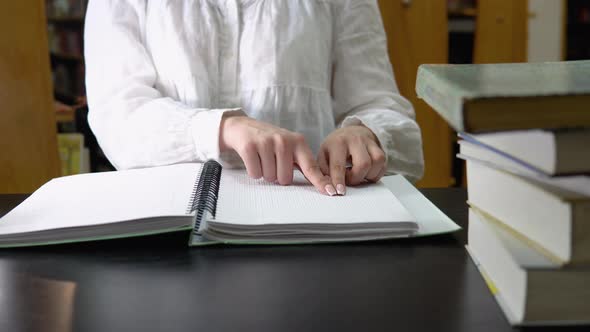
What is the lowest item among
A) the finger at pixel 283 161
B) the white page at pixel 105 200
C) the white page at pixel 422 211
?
the white page at pixel 422 211

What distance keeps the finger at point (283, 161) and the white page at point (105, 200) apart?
0.31ft

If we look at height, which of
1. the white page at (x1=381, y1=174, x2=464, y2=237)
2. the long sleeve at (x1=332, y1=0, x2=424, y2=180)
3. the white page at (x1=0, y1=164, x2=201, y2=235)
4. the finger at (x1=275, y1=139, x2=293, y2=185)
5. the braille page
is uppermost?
the long sleeve at (x1=332, y1=0, x2=424, y2=180)

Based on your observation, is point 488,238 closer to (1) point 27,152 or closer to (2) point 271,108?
(2) point 271,108

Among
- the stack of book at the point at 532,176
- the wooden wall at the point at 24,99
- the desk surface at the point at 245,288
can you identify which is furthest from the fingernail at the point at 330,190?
the wooden wall at the point at 24,99

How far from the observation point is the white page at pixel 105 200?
545 millimetres

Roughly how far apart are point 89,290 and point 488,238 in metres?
0.30

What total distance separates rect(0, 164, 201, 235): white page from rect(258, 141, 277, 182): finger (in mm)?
78

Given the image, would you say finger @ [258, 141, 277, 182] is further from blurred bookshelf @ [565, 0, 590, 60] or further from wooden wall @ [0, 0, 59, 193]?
blurred bookshelf @ [565, 0, 590, 60]

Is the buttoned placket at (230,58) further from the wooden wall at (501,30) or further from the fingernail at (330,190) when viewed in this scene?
the wooden wall at (501,30)

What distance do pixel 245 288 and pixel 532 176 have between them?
0.21 meters

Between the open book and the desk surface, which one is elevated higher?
the open book

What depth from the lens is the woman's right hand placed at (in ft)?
2.20

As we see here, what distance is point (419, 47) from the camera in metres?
2.00

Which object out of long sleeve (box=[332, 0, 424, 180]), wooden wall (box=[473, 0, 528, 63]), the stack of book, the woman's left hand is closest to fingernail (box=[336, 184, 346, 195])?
the woman's left hand
